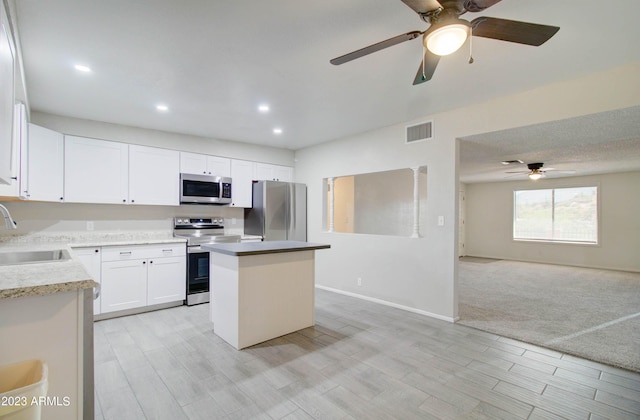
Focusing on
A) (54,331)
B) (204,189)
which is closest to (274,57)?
(54,331)

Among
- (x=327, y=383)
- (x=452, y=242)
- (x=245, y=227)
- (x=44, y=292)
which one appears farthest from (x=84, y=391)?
(x=245, y=227)

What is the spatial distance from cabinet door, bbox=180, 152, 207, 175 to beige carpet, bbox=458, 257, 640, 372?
4.29 meters

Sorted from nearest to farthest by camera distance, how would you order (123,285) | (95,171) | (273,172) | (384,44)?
(384,44)
(123,285)
(95,171)
(273,172)

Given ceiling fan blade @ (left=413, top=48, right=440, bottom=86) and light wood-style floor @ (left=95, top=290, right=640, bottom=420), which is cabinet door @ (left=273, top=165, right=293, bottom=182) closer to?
light wood-style floor @ (left=95, top=290, right=640, bottom=420)

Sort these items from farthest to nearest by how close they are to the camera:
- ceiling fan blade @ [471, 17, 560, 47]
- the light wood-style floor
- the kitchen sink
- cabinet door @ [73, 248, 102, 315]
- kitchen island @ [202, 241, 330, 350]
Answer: cabinet door @ [73, 248, 102, 315], kitchen island @ [202, 241, 330, 350], the kitchen sink, the light wood-style floor, ceiling fan blade @ [471, 17, 560, 47]

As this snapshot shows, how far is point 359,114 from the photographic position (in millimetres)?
3826

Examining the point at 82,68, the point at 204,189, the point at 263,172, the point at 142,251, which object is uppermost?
the point at 82,68

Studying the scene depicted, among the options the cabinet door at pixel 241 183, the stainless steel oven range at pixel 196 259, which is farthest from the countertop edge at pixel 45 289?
the cabinet door at pixel 241 183

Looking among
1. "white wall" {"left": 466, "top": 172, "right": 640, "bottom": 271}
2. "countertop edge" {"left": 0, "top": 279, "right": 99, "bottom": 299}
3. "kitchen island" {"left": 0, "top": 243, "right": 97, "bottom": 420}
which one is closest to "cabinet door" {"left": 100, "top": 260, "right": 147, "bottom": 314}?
"kitchen island" {"left": 0, "top": 243, "right": 97, "bottom": 420}

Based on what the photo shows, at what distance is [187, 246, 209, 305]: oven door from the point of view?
14.0ft

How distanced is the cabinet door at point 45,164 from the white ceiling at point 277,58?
0.36 m

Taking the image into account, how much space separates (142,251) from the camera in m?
3.93

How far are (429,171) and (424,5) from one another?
2.56 metres

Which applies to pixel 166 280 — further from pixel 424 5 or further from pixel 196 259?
pixel 424 5
